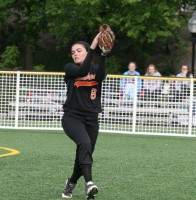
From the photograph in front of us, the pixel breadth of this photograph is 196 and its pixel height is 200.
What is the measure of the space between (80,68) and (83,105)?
47 cm

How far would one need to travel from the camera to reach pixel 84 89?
8.95 meters

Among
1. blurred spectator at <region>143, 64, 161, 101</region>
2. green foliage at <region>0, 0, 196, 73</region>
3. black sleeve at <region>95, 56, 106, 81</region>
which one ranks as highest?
green foliage at <region>0, 0, 196, 73</region>

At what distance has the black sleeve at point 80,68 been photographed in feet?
28.2

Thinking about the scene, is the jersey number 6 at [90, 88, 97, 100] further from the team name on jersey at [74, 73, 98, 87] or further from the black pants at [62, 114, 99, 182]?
the black pants at [62, 114, 99, 182]

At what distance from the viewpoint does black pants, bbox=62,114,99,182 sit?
28.9 feet

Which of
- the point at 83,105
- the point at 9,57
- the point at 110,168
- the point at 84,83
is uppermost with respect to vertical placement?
the point at 9,57

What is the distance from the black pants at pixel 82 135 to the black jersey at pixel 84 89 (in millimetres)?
103

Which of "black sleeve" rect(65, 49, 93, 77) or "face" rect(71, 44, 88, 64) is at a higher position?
"face" rect(71, 44, 88, 64)

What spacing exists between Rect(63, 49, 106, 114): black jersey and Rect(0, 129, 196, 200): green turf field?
42.3 inches

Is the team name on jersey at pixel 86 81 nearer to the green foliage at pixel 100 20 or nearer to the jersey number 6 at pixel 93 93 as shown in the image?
the jersey number 6 at pixel 93 93

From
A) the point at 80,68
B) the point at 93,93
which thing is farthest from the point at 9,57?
the point at 80,68

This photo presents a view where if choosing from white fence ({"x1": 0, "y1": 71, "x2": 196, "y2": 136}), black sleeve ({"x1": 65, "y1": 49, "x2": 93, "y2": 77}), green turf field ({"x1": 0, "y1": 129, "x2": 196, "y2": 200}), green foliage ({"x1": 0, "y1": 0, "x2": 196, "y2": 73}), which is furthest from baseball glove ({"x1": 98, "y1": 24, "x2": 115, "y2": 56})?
green foliage ({"x1": 0, "y1": 0, "x2": 196, "y2": 73})

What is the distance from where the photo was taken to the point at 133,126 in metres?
19.5

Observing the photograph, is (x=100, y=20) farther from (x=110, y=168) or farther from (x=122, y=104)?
(x=110, y=168)
